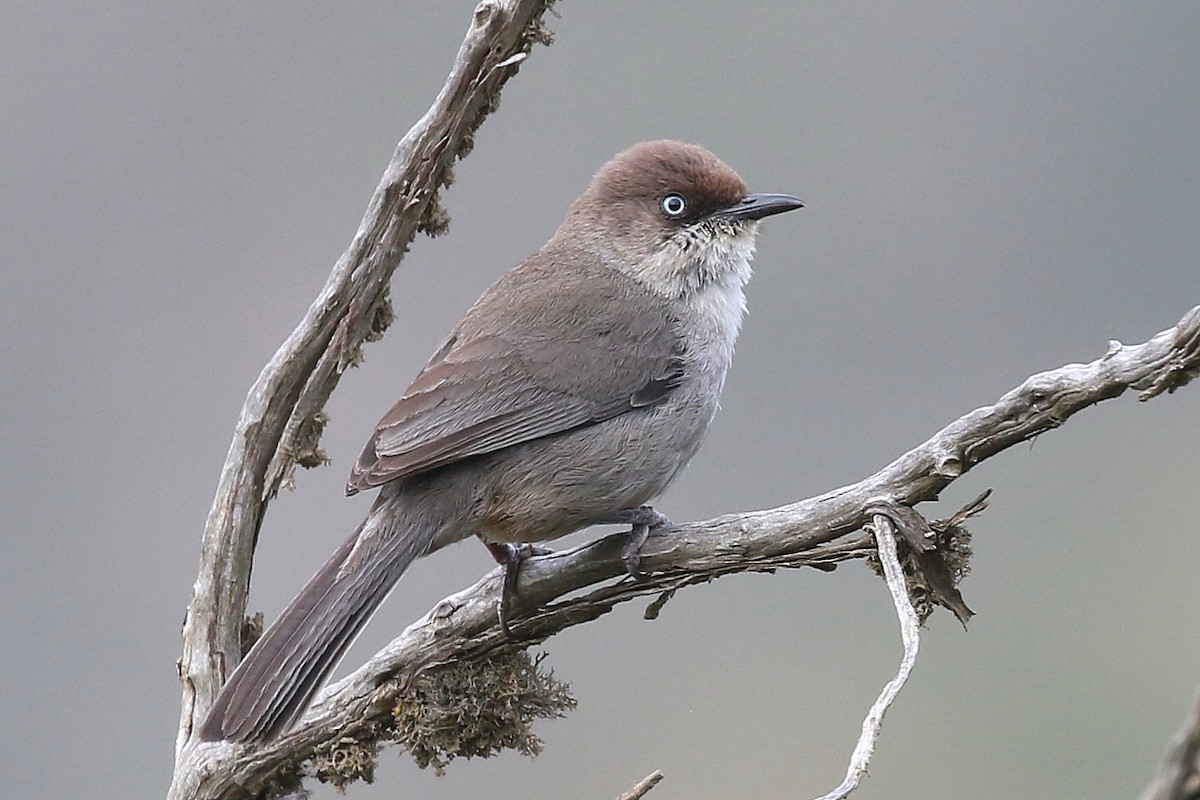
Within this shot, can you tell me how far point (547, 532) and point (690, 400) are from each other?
70 centimetres

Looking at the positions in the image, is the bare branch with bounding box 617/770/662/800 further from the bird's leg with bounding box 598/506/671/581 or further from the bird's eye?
the bird's eye

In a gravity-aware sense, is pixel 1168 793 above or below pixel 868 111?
below

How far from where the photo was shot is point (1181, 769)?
1476 mm

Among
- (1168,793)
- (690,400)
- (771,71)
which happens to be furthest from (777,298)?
(1168,793)

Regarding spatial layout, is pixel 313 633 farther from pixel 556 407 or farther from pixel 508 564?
pixel 556 407

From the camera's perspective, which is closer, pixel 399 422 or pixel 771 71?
pixel 399 422

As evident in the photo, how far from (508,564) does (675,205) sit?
1.85m

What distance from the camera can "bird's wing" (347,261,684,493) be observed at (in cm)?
446

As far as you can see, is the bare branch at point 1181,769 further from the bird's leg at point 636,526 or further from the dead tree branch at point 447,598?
the bird's leg at point 636,526

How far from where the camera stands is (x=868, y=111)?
1647 cm

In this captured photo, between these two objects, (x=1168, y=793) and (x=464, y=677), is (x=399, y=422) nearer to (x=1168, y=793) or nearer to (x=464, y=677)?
(x=464, y=677)

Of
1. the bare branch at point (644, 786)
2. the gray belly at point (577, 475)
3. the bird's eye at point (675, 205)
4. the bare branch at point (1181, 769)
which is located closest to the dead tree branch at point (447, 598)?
the gray belly at point (577, 475)

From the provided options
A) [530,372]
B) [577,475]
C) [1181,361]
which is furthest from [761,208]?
[1181,361]

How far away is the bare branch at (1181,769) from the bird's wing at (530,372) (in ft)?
10.1
